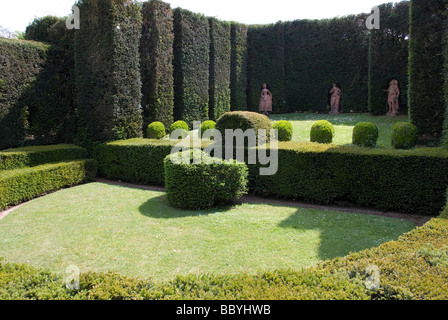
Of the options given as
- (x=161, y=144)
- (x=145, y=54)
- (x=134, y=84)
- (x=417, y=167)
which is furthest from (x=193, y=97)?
(x=417, y=167)

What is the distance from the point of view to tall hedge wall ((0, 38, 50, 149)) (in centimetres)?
1123

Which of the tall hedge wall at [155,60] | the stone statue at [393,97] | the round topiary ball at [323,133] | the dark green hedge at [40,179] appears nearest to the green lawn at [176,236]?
the dark green hedge at [40,179]

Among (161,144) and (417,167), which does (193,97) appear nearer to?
(161,144)

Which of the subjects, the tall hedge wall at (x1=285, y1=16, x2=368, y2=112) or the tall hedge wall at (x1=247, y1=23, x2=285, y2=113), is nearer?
the tall hedge wall at (x1=285, y1=16, x2=368, y2=112)

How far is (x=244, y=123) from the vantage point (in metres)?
10.1

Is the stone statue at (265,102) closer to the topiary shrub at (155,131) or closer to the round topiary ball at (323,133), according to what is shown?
the topiary shrub at (155,131)

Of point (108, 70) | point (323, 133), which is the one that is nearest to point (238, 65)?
point (108, 70)

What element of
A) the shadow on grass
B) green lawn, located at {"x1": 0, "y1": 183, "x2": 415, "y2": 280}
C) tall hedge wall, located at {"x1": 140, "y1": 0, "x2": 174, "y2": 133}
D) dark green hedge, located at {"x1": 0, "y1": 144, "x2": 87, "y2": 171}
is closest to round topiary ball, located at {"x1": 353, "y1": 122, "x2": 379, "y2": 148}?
green lawn, located at {"x1": 0, "y1": 183, "x2": 415, "y2": 280}

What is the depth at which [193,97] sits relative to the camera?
17500 millimetres

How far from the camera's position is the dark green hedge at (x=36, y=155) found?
9953 mm

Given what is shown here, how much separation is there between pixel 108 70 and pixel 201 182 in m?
6.46

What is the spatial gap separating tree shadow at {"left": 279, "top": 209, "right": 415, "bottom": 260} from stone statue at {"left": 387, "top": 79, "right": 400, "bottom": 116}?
452 inches

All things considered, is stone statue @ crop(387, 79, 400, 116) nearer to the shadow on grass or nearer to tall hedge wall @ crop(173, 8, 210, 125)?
tall hedge wall @ crop(173, 8, 210, 125)
